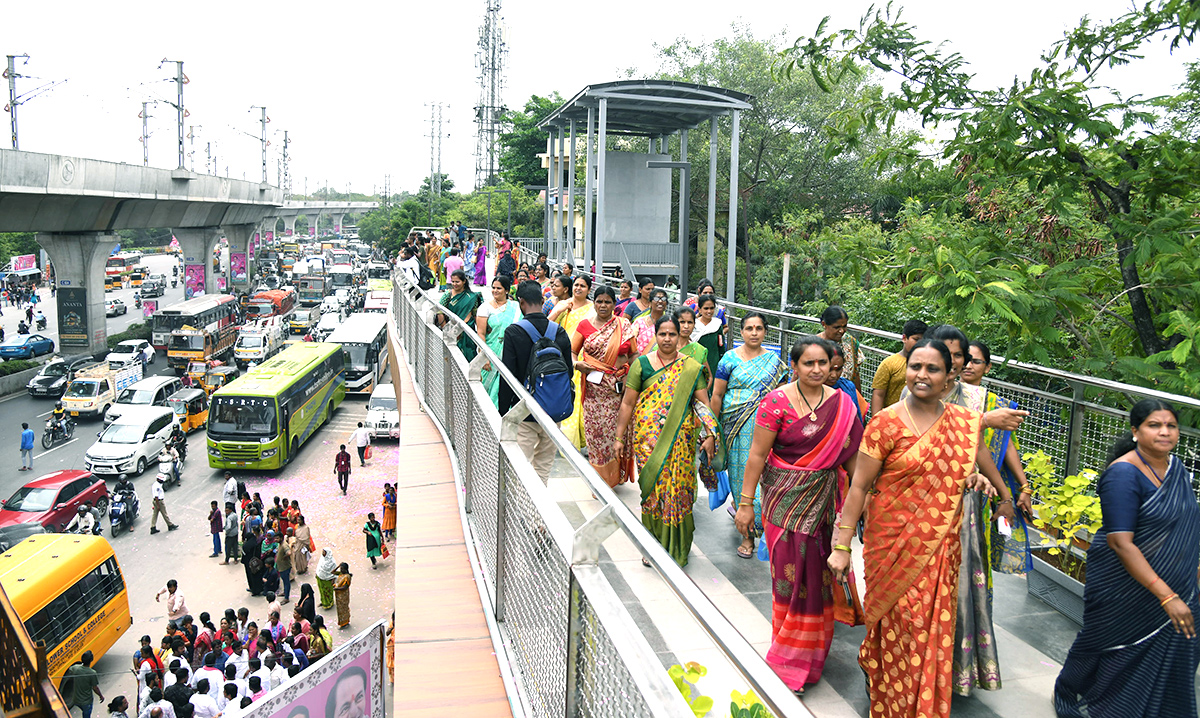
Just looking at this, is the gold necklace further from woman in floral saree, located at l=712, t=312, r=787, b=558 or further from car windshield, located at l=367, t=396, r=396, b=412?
car windshield, located at l=367, t=396, r=396, b=412

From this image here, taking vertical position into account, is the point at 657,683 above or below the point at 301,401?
above

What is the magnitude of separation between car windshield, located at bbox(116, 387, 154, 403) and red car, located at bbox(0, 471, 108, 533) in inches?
315

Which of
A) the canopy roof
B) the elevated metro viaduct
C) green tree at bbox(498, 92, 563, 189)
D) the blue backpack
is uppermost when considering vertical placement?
green tree at bbox(498, 92, 563, 189)

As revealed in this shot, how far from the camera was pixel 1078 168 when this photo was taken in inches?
221

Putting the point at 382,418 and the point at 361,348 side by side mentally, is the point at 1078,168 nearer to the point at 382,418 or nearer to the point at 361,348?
Result: the point at 382,418

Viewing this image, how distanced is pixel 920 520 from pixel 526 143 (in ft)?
185

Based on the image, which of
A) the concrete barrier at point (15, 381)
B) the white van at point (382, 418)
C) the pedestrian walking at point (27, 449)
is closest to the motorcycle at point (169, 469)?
the pedestrian walking at point (27, 449)

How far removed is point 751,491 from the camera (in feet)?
13.6

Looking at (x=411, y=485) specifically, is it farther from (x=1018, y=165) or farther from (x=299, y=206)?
(x=299, y=206)

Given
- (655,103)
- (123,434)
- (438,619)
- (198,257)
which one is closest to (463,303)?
(438,619)

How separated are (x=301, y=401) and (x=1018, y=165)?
77.5ft

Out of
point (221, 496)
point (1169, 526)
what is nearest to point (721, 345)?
point (1169, 526)

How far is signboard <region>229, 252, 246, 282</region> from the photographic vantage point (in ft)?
200

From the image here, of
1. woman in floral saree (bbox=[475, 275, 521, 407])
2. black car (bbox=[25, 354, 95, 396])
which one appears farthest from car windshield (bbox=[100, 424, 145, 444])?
woman in floral saree (bbox=[475, 275, 521, 407])
